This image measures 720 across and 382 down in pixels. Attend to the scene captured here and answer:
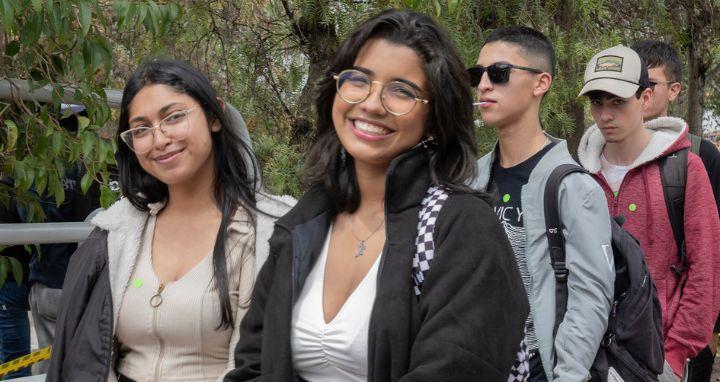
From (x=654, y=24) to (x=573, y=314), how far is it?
3.63 metres

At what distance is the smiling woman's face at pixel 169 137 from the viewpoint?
2539mm

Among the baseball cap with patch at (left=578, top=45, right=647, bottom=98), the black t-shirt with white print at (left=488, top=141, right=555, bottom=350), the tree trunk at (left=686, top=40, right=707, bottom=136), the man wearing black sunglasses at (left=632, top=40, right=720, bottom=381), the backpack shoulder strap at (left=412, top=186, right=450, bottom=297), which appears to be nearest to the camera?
the backpack shoulder strap at (left=412, top=186, right=450, bottom=297)

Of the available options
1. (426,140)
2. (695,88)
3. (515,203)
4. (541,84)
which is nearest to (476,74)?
(541,84)

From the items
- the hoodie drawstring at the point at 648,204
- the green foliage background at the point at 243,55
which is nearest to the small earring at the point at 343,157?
the green foliage background at the point at 243,55

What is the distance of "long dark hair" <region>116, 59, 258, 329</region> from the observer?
259 cm

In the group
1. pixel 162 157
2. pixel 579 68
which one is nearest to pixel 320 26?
pixel 579 68

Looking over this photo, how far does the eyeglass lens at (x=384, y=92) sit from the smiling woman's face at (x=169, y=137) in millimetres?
736

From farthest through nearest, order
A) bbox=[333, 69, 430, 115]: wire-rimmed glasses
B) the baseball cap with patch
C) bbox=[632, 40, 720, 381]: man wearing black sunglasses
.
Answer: bbox=[632, 40, 720, 381]: man wearing black sunglasses, the baseball cap with patch, bbox=[333, 69, 430, 115]: wire-rimmed glasses

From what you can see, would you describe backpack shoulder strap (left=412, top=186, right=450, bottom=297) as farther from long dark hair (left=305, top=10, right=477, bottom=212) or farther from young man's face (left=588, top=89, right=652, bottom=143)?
young man's face (left=588, top=89, right=652, bottom=143)

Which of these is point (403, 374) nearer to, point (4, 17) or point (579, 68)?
point (4, 17)

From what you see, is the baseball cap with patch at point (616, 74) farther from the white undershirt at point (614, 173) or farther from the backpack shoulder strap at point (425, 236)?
the backpack shoulder strap at point (425, 236)

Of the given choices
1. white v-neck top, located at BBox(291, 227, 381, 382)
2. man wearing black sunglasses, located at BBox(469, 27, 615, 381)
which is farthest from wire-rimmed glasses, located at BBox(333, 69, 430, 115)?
man wearing black sunglasses, located at BBox(469, 27, 615, 381)

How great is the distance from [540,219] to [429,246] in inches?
41.0

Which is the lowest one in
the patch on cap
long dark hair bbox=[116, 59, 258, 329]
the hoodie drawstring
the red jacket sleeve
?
the red jacket sleeve
